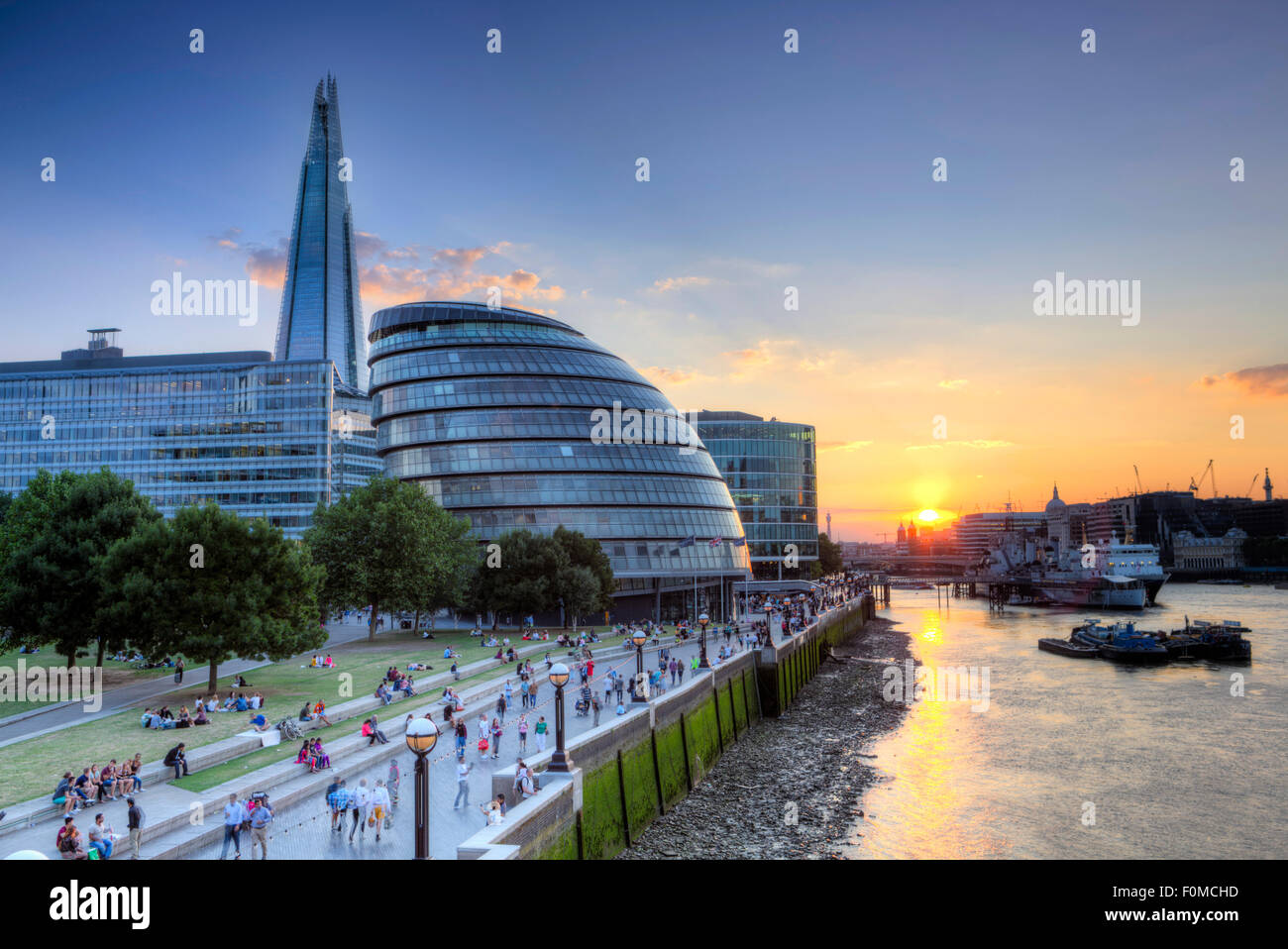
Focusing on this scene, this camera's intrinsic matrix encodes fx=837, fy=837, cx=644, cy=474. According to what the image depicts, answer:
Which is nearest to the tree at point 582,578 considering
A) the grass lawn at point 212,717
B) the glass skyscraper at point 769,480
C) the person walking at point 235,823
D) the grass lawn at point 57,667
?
the grass lawn at point 212,717

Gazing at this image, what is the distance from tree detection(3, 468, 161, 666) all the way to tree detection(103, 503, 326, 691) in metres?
1.42

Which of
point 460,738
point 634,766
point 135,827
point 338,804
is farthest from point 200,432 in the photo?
point 338,804

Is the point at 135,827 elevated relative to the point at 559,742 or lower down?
lower down

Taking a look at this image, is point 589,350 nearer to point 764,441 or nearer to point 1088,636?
point 1088,636

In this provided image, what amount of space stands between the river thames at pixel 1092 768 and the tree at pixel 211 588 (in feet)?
89.7

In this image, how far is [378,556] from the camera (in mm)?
60781

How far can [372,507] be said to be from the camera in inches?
2569

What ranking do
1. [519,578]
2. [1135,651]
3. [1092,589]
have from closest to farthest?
[519,578] → [1135,651] → [1092,589]

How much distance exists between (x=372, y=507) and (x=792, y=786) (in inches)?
1625

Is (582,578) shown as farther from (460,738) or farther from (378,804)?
(378,804)

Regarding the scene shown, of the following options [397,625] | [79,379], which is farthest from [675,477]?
[79,379]

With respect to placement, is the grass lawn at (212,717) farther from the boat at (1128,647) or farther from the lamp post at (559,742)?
the boat at (1128,647)

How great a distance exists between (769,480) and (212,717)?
132 m

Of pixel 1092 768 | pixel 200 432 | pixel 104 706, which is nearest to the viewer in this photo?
pixel 104 706
